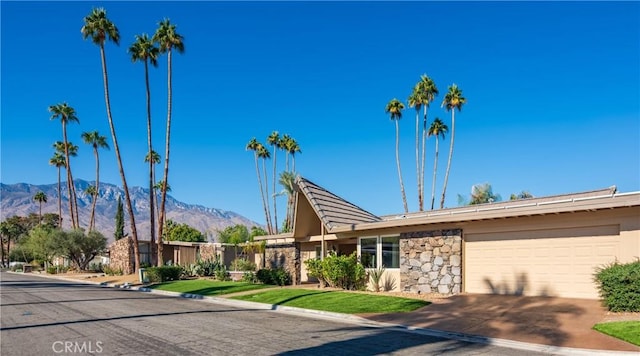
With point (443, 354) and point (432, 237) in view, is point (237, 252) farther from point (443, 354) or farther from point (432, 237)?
point (443, 354)

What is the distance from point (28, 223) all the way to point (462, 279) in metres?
131

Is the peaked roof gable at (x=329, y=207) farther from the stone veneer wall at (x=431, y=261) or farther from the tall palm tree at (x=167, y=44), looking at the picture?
the tall palm tree at (x=167, y=44)

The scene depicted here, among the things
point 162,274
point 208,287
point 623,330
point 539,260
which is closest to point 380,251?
point 539,260

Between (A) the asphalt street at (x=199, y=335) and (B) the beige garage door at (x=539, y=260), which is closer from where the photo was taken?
(A) the asphalt street at (x=199, y=335)

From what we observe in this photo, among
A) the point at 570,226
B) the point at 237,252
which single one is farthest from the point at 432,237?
the point at 237,252

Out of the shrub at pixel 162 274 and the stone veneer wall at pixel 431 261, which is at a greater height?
the stone veneer wall at pixel 431 261

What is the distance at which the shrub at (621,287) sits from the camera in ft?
42.0

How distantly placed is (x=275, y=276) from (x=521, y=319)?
15872mm

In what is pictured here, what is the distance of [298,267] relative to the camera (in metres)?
27.3

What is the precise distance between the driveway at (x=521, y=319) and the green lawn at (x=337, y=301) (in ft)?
2.64

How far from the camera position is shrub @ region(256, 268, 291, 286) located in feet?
88.6

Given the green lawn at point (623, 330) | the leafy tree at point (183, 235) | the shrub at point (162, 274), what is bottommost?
the leafy tree at point (183, 235)

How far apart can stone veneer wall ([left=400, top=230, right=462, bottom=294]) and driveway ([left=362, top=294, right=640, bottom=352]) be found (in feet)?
4.70

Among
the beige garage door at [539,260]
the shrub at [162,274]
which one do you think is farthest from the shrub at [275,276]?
the beige garage door at [539,260]
